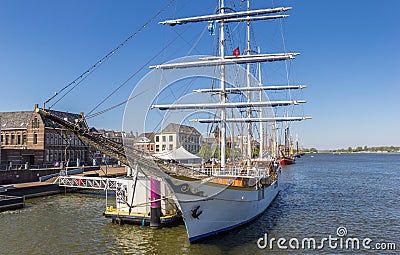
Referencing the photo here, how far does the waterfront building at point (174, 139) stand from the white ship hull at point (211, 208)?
3.70 metres

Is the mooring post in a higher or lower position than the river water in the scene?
higher

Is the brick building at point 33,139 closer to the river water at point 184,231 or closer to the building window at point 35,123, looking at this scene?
the building window at point 35,123

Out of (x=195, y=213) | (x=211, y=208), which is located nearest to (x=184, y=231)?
(x=211, y=208)

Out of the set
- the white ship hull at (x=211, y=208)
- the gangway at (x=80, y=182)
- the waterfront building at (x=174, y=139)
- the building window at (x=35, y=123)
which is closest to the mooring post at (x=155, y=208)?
the waterfront building at (x=174, y=139)

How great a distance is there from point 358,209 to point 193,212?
58.8 feet

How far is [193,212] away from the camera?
17.3m

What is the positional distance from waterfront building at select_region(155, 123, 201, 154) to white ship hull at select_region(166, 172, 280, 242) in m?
3.70

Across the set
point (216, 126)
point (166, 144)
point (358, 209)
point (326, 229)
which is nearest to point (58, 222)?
point (166, 144)

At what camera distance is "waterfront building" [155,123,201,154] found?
19828 mm

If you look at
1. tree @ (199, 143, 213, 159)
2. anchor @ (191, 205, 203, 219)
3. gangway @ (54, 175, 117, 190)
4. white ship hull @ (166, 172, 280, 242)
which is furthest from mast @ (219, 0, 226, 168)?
gangway @ (54, 175, 117, 190)

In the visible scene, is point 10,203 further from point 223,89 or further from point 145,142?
point 223,89

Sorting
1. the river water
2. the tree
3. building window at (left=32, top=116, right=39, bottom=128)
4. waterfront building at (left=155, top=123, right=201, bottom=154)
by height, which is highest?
building window at (left=32, top=116, right=39, bottom=128)

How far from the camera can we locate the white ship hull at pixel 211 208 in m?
17.1

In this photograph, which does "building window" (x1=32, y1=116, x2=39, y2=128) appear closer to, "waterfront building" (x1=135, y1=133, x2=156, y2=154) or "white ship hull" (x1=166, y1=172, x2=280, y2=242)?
"waterfront building" (x1=135, y1=133, x2=156, y2=154)
